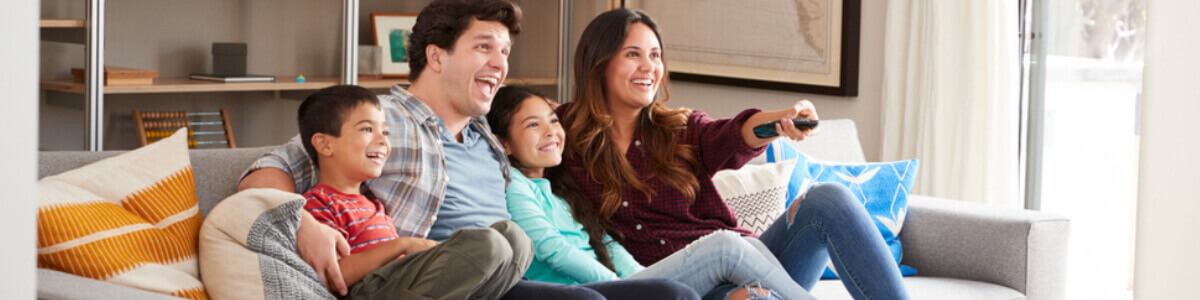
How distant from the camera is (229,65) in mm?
3707

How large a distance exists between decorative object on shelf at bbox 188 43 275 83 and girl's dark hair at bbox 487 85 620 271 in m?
1.86

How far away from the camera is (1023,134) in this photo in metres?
3.29

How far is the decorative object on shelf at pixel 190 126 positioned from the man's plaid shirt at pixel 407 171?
1950mm

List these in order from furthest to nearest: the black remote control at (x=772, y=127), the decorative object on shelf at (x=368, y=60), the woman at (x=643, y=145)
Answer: the decorative object on shelf at (x=368, y=60), the woman at (x=643, y=145), the black remote control at (x=772, y=127)

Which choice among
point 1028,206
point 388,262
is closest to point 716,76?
point 1028,206

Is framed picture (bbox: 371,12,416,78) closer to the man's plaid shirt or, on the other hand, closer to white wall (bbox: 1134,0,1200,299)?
the man's plaid shirt

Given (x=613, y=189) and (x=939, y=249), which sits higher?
(x=613, y=189)

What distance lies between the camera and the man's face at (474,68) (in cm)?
194

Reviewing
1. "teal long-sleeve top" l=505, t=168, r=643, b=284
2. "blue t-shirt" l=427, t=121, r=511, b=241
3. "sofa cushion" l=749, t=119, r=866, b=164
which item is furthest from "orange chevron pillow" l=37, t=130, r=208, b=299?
"sofa cushion" l=749, t=119, r=866, b=164

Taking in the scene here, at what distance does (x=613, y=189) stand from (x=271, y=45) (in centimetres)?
216

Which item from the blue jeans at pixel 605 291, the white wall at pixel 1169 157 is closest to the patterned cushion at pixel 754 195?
the blue jeans at pixel 605 291

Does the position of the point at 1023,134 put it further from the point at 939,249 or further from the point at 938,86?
the point at 939,249

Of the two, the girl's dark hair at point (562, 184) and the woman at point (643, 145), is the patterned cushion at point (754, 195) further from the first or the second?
the girl's dark hair at point (562, 184)

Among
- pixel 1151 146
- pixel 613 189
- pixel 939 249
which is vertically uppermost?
pixel 1151 146
